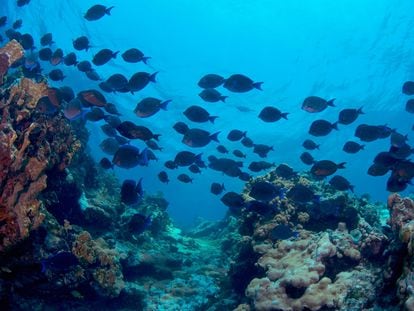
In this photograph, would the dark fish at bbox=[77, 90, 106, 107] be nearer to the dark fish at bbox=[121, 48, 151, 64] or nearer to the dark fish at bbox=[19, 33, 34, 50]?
the dark fish at bbox=[121, 48, 151, 64]

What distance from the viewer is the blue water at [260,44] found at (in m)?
32.6

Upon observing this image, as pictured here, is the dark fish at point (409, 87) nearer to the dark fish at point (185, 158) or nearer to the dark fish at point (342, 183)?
the dark fish at point (342, 183)

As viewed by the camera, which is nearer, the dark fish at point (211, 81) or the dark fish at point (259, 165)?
the dark fish at point (211, 81)

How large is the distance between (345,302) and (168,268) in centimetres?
660

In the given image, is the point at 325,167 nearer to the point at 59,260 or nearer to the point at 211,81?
the point at 211,81

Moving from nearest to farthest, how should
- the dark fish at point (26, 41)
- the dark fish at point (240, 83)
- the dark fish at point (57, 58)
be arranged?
the dark fish at point (240, 83), the dark fish at point (57, 58), the dark fish at point (26, 41)

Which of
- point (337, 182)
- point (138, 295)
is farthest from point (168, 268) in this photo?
point (337, 182)

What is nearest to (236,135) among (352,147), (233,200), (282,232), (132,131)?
(233,200)

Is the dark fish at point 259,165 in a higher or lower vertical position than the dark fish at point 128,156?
higher

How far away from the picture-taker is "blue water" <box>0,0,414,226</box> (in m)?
32.6

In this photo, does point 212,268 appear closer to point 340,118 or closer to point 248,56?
point 340,118

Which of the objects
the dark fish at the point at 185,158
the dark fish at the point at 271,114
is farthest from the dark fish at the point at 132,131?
the dark fish at the point at 271,114

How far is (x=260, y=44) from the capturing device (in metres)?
38.9

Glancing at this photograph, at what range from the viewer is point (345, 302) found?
538cm
